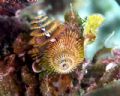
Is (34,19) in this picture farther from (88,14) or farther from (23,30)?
(88,14)

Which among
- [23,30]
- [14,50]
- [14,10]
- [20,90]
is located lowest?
[20,90]

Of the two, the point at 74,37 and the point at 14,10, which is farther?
the point at 14,10

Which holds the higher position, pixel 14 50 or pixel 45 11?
pixel 45 11

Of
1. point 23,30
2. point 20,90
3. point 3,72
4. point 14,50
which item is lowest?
point 20,90

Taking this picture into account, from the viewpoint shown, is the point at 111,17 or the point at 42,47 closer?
the point at 42,47

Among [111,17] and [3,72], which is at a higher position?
[111,17]

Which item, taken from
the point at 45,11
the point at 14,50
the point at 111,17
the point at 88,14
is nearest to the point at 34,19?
the point at 45,11

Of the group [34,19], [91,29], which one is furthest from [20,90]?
[91,29]

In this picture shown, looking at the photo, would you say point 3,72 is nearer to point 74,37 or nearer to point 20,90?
point 20,90

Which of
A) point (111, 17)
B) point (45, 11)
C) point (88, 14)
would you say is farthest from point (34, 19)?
point (111, 17)
